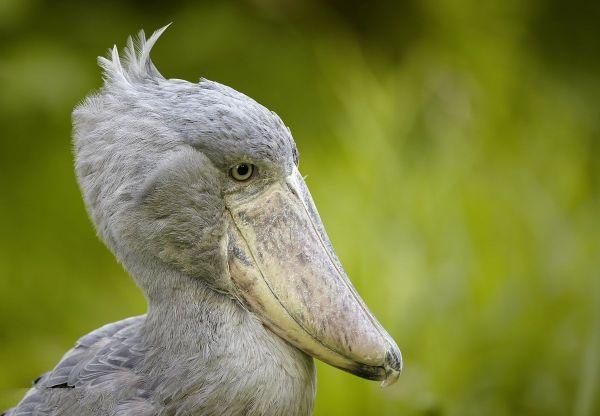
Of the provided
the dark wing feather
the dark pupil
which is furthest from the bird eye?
the dark wing feather

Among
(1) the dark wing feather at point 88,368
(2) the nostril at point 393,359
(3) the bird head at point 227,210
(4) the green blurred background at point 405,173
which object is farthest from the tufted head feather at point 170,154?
(4) the green blurred background at point 405,173

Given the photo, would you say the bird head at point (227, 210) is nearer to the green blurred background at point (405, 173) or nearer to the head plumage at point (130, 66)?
the head plumage at point (130, 66)

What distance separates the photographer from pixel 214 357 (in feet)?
5.85

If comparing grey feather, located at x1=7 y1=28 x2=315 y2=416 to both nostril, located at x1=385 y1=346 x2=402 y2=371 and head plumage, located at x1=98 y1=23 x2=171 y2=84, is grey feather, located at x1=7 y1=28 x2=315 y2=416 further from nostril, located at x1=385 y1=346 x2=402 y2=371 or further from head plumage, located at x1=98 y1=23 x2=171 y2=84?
nostril, located at x1=385 y1=346 x2=402 y2=371

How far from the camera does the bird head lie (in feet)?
5.82

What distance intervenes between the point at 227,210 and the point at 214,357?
296 mm

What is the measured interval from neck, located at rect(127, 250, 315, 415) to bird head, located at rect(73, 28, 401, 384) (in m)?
0.03

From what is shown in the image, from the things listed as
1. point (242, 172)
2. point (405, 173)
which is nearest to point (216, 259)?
point (242, 172)

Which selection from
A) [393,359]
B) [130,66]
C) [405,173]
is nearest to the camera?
[393,359]

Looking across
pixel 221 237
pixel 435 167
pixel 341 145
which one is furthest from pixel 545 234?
pixel 221 237

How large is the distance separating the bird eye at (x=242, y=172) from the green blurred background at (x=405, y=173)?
1.36 metres

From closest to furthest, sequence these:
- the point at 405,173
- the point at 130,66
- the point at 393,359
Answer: the point at 393,359, the point at 130,66, the point at 405,173

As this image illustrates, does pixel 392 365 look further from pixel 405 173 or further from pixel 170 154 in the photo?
pixel 405 173

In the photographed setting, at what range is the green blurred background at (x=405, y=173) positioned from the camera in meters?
3.13
